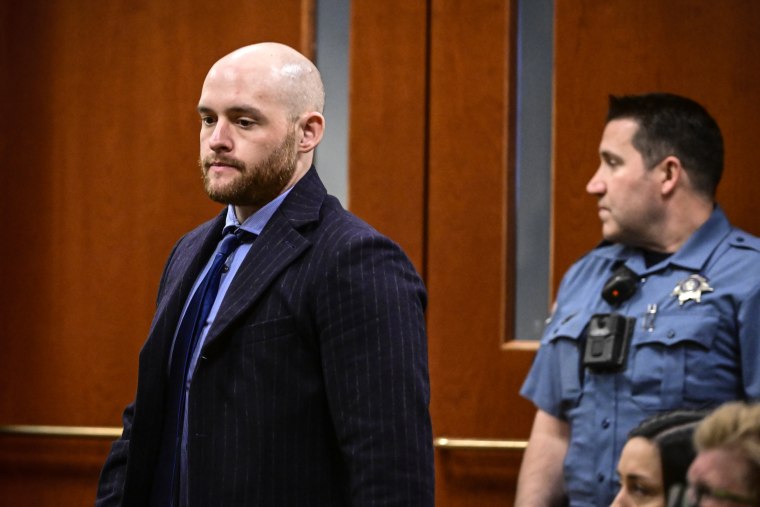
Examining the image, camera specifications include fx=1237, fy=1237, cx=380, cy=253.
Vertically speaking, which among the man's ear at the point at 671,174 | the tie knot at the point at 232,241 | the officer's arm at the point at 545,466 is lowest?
the officer's arm at the point at 545,466

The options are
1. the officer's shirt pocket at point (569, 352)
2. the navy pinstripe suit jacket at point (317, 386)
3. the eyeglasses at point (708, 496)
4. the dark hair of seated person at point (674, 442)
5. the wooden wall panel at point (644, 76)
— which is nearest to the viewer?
the eyeglasses at point (708, 496)

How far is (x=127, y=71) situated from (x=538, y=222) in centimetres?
104

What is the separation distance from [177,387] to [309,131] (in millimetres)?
436

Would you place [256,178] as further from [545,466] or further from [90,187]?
[90,187]

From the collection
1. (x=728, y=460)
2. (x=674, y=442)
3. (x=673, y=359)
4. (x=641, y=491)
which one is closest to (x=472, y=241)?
(x=673, y=359)

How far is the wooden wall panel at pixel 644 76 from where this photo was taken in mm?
2625

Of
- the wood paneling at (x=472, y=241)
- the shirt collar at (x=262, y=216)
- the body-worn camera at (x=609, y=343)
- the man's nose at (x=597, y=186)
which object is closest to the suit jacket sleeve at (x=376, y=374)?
the shirt collar at (x=262, y=216)

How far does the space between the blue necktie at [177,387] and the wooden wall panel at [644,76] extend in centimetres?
105

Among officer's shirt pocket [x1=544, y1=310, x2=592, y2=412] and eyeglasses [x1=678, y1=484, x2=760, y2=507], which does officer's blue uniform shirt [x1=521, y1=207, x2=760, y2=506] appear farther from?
eyeglasses [x1=678, y1=484, x2=760, y2=507]

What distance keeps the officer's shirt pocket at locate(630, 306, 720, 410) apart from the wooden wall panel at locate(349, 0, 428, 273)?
1.95ft

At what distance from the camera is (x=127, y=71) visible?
296cm

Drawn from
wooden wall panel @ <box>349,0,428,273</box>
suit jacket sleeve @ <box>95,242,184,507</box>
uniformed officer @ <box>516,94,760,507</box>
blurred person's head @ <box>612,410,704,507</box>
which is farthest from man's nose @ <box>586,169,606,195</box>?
suit jacket sleeve @ <box>95,242,184,507</box>

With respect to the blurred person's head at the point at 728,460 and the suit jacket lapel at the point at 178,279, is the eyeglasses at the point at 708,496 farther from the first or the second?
the suit jacket lapel at the point at 178,279

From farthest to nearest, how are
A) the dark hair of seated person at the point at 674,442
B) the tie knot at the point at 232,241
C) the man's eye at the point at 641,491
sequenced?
the tie knot at the point at 232,241, the man's eye at the point at 641,491, the dark hair of seated person at the point at 674,442
